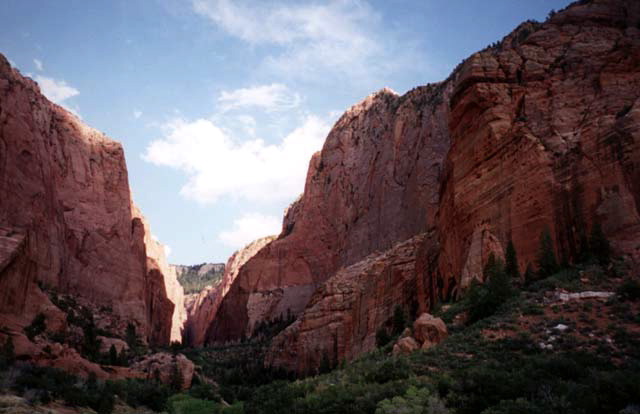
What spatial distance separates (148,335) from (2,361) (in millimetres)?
45111

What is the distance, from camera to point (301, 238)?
107 m

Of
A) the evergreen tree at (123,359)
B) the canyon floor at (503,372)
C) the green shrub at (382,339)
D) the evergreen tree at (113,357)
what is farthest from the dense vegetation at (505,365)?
the evergreen tree at (123,359)

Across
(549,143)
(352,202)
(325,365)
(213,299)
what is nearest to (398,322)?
(325,365)

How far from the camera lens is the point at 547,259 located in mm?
30469

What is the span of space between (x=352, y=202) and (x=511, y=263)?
66.6 meters

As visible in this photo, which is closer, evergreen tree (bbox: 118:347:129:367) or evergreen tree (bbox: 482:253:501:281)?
evergreen tree (bbox: 482:253:501:281)

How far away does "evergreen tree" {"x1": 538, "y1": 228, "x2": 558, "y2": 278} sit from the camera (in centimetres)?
3048

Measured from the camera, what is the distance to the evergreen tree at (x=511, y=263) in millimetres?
32344

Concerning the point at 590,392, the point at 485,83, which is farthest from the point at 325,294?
the point at 590,392

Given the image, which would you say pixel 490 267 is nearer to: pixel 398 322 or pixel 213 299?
pixel 398 322

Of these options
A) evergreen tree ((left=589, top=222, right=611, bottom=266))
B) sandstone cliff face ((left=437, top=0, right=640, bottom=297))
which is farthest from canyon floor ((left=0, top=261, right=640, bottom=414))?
sandstone cliff face ((left=437, top=0, right=640, bottom=297))

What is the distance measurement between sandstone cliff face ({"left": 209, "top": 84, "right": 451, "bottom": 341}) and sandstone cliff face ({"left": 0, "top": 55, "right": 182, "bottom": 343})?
15076 mm

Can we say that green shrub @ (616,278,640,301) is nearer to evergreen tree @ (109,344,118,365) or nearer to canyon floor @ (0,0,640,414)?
canyon floor @ (0,0,640,414)

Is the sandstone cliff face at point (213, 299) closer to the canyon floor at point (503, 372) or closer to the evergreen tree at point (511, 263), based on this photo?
the evergreen tree at point (511, 263)
